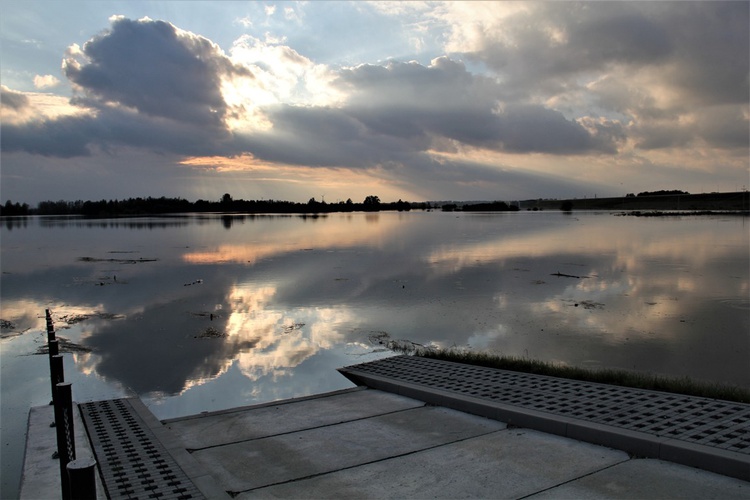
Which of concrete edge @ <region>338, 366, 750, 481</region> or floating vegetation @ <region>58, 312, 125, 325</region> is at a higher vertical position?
concrete edge @ <region>338, 366, 750, 481</region>

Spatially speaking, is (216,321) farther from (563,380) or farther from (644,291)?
(644,291)

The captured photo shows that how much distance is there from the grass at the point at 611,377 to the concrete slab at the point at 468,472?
7.31ft

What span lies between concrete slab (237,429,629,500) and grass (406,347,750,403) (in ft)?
7.31

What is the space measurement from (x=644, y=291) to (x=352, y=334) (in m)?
9.36

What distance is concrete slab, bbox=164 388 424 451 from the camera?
569cm

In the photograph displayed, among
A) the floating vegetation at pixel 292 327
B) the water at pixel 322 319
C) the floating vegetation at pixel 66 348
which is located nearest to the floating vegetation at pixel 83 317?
the water at pixel 322 319

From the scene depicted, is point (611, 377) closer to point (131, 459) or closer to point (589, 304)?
point (131, 459)

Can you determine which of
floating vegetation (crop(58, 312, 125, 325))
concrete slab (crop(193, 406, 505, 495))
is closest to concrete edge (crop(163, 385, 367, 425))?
concrete slab (crop(193, 406, 505, 495))

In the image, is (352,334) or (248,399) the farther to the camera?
(352,334)

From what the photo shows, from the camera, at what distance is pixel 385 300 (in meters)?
14.9

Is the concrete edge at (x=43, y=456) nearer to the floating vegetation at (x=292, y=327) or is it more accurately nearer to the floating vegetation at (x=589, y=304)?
the floating vegetation at (x=292, y=327)

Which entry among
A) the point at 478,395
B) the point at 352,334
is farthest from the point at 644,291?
the point at 478,395

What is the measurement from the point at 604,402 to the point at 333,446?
2841 millimetres

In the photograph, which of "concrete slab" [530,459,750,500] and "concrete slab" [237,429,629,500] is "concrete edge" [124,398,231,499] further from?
"concrete slab" [530,459,750,500]
